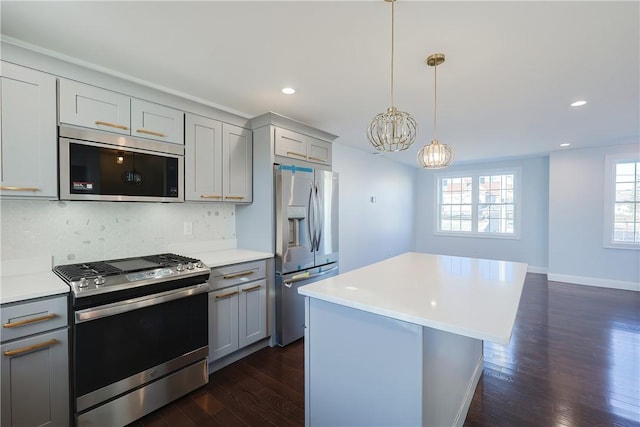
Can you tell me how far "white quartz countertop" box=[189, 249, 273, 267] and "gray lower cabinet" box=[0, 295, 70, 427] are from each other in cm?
96

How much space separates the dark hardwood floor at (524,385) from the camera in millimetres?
1877

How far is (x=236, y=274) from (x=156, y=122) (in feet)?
4.73

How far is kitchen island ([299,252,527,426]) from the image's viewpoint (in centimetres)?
124

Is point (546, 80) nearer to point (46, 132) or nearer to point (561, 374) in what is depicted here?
point (561, 374)

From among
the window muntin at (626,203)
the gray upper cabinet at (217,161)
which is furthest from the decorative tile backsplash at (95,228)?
the window muntin at (626,203)

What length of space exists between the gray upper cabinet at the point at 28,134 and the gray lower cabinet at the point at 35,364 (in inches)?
29.5

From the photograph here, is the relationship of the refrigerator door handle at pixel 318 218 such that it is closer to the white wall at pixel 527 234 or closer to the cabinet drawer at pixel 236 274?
the cabinet drawer at pixel 236 274

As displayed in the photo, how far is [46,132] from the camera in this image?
1813mm

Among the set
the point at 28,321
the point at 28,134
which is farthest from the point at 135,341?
the point at 28,134

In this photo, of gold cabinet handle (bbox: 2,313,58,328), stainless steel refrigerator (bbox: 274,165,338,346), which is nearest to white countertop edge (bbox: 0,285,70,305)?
gold cabinet handle (bbox: 2,313,58,328)

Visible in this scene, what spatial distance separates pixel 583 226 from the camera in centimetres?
497

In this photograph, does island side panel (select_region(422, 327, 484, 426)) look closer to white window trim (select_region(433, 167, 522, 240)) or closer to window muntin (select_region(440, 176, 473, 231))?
white window trim (select_region(433, 167, 522, 240))

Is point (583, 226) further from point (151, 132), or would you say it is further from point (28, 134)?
point (28, 134)

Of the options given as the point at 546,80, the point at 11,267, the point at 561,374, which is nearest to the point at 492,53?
the point at 546,80
